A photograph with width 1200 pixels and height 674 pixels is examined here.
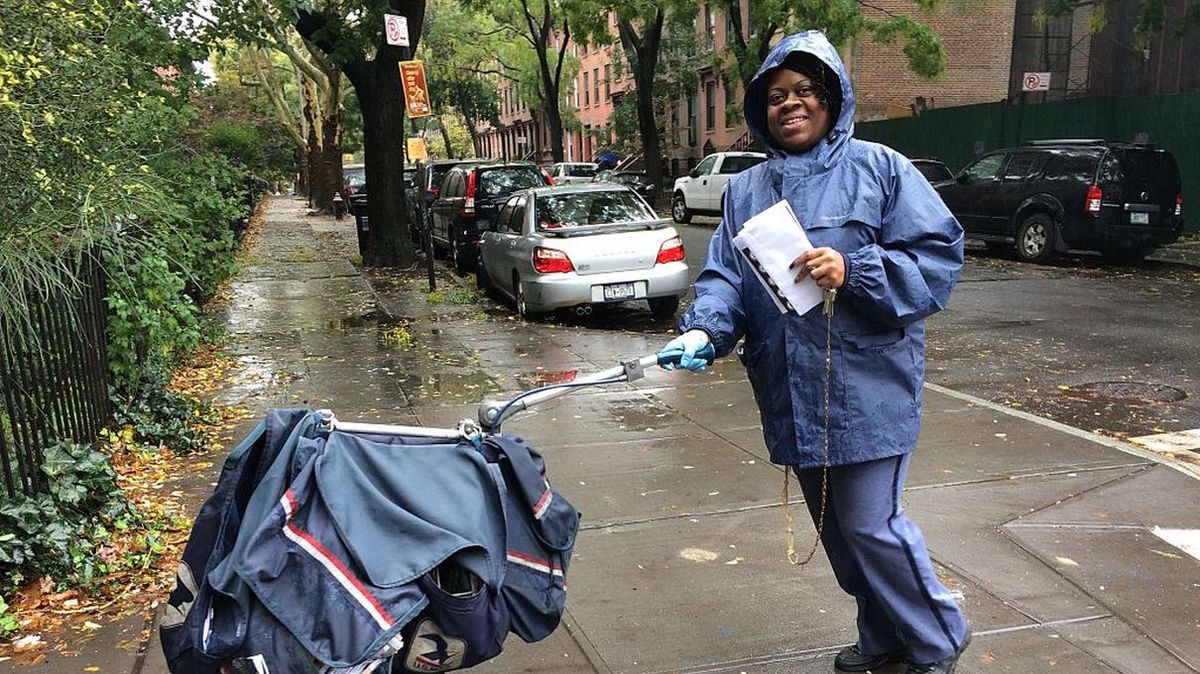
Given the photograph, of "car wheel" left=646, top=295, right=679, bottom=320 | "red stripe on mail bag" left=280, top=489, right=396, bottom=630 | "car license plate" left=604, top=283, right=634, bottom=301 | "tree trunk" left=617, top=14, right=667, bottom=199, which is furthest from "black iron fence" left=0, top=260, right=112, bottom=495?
"tree trunk" left=617, top=14, right=667, bottom=199

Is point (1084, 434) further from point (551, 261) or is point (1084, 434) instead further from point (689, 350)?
point (551, 261)

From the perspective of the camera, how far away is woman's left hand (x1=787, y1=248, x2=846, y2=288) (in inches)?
97.7

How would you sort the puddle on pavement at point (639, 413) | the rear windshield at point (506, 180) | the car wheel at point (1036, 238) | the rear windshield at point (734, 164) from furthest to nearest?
the rear windshield at point (734, 164) < the rear windshield at point (506, 180) < the car wheel at point (1036, 238) < the puddle on pavement at point (639, 413)

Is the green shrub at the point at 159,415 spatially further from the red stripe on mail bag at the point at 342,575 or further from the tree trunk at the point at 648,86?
the tree trunk at the point at 648,86

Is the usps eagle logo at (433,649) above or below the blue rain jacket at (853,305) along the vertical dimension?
below

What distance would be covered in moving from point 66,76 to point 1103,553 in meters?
5.95

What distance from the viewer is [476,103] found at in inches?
1956

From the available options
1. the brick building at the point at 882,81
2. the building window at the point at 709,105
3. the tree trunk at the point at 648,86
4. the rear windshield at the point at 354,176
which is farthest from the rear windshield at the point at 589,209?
the building window at the point at 709,105

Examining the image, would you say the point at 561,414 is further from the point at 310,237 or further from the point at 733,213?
the point at 310,237

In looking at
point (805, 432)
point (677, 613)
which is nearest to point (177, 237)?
point (677, 613)

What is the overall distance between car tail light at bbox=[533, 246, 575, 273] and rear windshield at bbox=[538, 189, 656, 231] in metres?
0.48

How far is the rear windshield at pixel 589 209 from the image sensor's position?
10.4m

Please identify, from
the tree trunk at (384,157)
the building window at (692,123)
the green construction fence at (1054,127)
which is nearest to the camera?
the tree trunk at (384,157)

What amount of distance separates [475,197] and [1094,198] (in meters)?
9.00
